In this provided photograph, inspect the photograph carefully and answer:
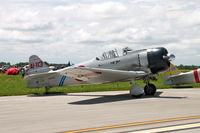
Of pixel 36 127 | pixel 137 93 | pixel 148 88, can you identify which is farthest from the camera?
pixel 148 88

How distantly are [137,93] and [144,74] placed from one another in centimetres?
125

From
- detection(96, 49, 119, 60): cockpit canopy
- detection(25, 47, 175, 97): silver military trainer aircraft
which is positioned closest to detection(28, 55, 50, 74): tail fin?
detection(25, 47, 175, 97): silver military trainer aircraft

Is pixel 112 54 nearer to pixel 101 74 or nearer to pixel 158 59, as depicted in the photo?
pixel 101 74

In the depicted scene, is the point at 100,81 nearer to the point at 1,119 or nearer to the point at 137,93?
the point at 137,93

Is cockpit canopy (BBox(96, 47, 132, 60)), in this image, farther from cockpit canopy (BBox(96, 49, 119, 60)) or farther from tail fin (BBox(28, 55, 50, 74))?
tail fin (BBox(28, 55, 50, 74))

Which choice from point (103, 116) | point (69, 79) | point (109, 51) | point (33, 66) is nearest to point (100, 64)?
point (109, 51)

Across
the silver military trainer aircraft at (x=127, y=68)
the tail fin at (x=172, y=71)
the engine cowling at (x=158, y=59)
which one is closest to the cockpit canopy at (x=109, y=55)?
the silver military trainer aircraft at (x=127, y=68)

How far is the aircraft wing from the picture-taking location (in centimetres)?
1382

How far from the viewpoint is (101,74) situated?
48.2ft

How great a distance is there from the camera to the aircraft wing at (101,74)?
13.8 metres

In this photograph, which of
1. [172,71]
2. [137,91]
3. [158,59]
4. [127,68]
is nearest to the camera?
[137,91]

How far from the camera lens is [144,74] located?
1469 cm

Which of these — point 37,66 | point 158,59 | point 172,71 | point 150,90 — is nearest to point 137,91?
point 150,90

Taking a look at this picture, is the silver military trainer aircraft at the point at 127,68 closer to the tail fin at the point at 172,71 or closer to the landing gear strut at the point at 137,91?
the landing gear strut at the point at 137,91
